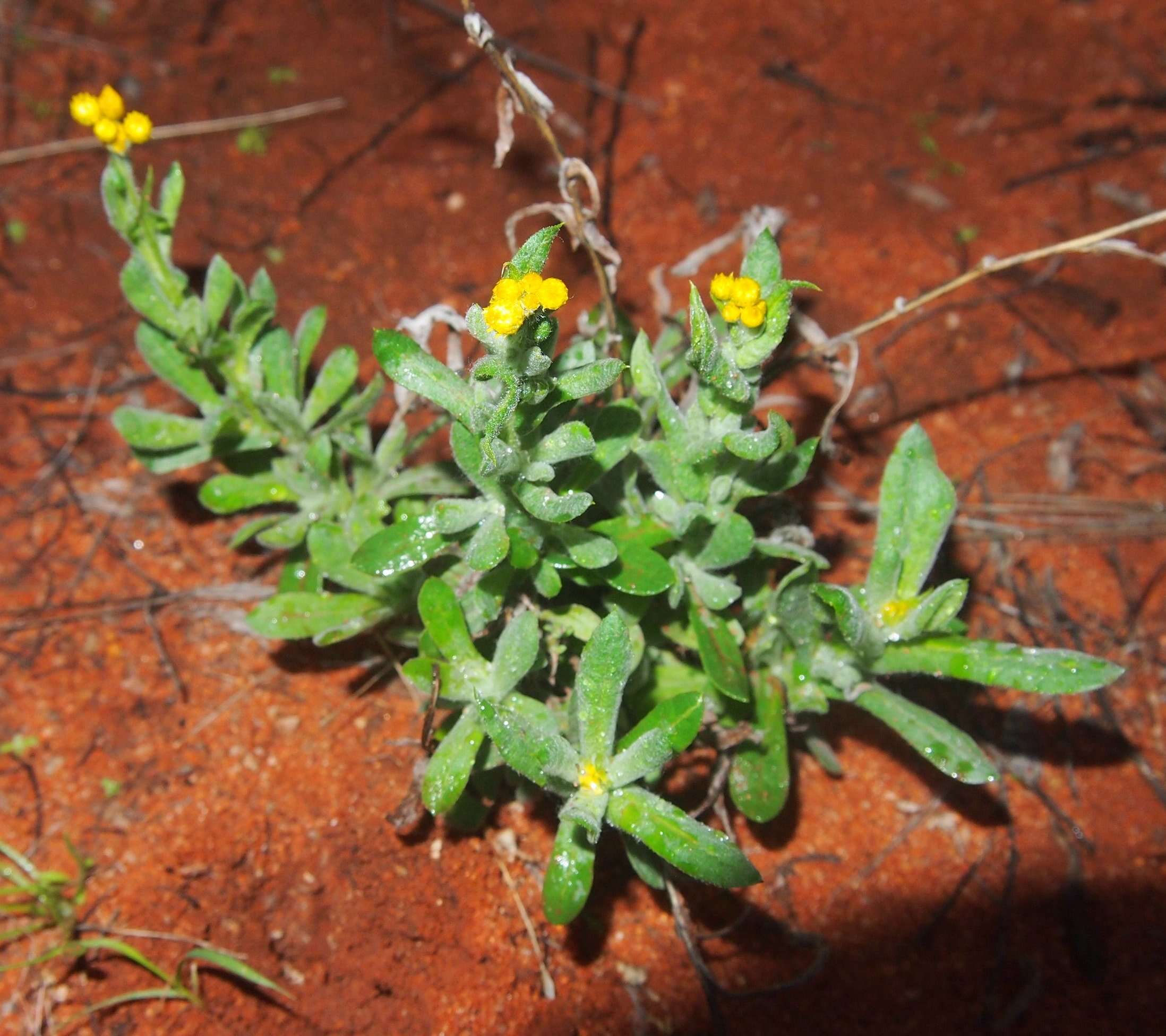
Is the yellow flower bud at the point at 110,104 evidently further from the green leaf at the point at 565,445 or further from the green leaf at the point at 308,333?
the green leaf at the point at 565,445

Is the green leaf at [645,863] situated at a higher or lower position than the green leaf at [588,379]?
lower

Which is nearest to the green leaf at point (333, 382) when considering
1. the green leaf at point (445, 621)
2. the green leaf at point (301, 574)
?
the green leaf at point (301, 574)

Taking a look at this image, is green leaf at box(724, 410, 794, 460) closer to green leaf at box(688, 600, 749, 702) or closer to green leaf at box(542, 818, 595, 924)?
green leaf at box(688, 600, 749, 702)

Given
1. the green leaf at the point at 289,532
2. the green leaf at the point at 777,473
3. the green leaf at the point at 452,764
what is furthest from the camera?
the green leaf at the point at 289,532

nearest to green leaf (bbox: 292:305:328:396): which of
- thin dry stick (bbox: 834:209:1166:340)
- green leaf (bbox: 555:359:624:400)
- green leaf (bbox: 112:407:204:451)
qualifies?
green leaf (bbox: 112:407:204:451)

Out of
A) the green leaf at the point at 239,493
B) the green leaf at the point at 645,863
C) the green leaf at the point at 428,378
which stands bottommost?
the green leaf at the point at 645,863

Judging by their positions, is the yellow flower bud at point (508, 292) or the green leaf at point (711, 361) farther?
the green leaf at point (711, 361)

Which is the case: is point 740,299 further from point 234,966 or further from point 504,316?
point 234,966

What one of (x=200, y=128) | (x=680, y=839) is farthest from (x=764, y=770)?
(x=200, y=128)
